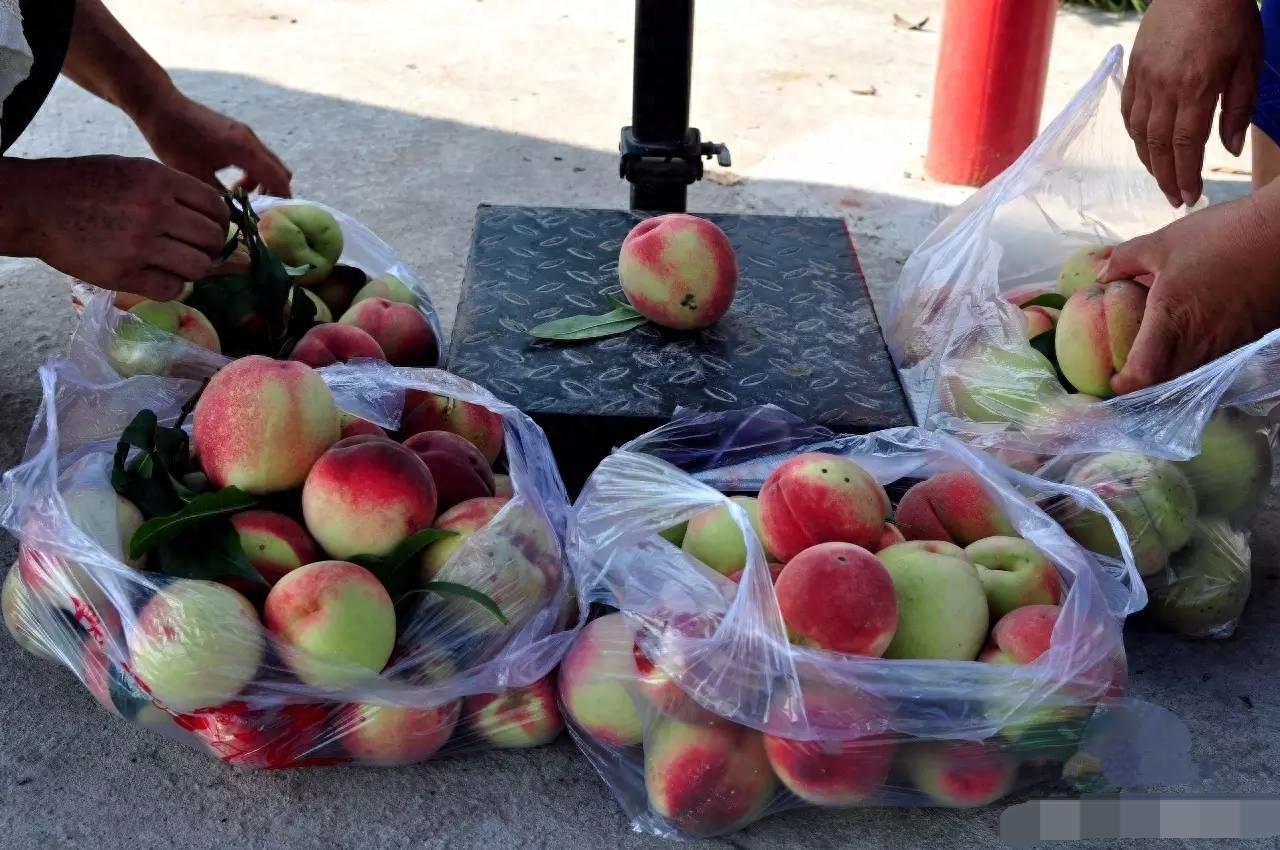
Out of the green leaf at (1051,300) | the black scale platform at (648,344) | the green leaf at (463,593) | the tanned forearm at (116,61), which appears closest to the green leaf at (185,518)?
the green leaf at (463,593)

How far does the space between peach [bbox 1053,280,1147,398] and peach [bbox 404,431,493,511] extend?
802mm

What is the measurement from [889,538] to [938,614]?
0.47 ft

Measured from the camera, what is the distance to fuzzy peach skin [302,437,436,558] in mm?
1351

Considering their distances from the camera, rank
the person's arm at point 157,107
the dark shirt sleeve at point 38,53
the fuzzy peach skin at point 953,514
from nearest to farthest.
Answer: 1. the fuzzy peach skin at point 953,514
2. the dark shirt sleeve at point 38,53
3. the person's arm at point 157,107

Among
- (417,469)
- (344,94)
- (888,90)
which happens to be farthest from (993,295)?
(344,94)

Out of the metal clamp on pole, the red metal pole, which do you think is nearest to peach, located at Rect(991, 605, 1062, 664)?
the metal clamp on pole

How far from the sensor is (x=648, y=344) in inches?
73.0

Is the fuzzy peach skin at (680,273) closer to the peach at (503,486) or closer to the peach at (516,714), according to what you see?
the peach at (503,486)

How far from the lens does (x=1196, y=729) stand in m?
1.53

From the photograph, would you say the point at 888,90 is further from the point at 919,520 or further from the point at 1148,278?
the point at 919,520

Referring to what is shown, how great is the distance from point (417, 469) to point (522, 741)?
33 centimetres

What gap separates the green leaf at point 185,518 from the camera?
131 cm

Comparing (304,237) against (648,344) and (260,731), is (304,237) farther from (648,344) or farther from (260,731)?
(260,731)

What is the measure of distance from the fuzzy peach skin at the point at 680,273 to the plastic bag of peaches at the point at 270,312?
337 mm
